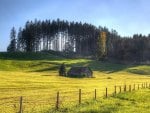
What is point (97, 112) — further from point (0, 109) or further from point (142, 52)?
point (142, 52)

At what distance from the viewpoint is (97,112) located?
2806 cm

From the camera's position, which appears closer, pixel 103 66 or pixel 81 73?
pixel 81 73

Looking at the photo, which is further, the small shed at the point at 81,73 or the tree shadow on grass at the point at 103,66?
the tree shadow on grass at the point at 103,66

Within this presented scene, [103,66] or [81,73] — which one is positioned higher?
[103,66]

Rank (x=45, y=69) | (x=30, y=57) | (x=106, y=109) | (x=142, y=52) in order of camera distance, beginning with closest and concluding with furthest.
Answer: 1. (x=106, y=109)
2. (x=45, y=69)
3. (x=30, y=57)
4. (x=142, y=52)

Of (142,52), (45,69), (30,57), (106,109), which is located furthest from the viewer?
(142,52)

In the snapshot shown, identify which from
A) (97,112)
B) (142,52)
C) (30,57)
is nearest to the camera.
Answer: (97,112)

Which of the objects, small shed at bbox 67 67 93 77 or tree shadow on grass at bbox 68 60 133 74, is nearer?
small shed at bbox 67 67 93 77

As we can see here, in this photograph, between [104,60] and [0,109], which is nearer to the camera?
[0,109]

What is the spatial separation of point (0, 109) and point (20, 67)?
381ft

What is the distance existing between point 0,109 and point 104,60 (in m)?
157

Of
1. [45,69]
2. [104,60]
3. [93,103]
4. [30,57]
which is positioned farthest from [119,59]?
[93,103]

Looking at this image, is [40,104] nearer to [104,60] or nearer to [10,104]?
[10,104]

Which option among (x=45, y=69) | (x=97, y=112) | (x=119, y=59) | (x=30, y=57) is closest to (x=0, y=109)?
(x=97, y=112)
